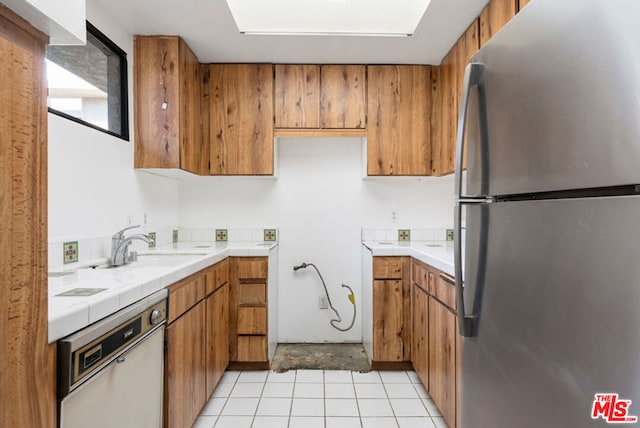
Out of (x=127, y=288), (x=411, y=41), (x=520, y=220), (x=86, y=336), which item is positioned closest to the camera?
(x=520, y=220)

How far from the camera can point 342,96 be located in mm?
2633

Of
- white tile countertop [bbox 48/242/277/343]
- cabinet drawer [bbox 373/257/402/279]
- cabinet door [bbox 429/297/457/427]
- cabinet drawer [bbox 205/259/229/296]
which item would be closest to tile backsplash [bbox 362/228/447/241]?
cabinet drawer [bbox 373/257/402/279]

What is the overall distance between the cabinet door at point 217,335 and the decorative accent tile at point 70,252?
693 mm

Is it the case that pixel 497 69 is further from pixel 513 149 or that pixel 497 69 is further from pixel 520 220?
pixel 520 220

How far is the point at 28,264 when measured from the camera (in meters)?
Answer: 0.62

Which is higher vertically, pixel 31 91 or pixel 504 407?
pixel 31 91

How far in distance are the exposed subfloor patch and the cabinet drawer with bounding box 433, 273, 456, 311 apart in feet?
3.35

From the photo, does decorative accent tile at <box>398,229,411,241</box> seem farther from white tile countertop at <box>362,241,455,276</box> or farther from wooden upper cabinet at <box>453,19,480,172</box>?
wooden upper cabinet at <box>453,19,480,172</box>

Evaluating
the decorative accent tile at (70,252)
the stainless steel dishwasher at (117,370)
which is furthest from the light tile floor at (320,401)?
the decorative accent tile at (70,252)

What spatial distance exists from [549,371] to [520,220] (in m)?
0.31

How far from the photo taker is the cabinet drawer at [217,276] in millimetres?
1979

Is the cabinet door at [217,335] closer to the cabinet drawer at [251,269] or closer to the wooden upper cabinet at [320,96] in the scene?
the cabinet drawer at [251,269]

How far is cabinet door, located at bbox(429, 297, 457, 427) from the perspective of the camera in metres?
1.61

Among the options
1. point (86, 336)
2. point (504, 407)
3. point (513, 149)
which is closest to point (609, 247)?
point (513, 149)
